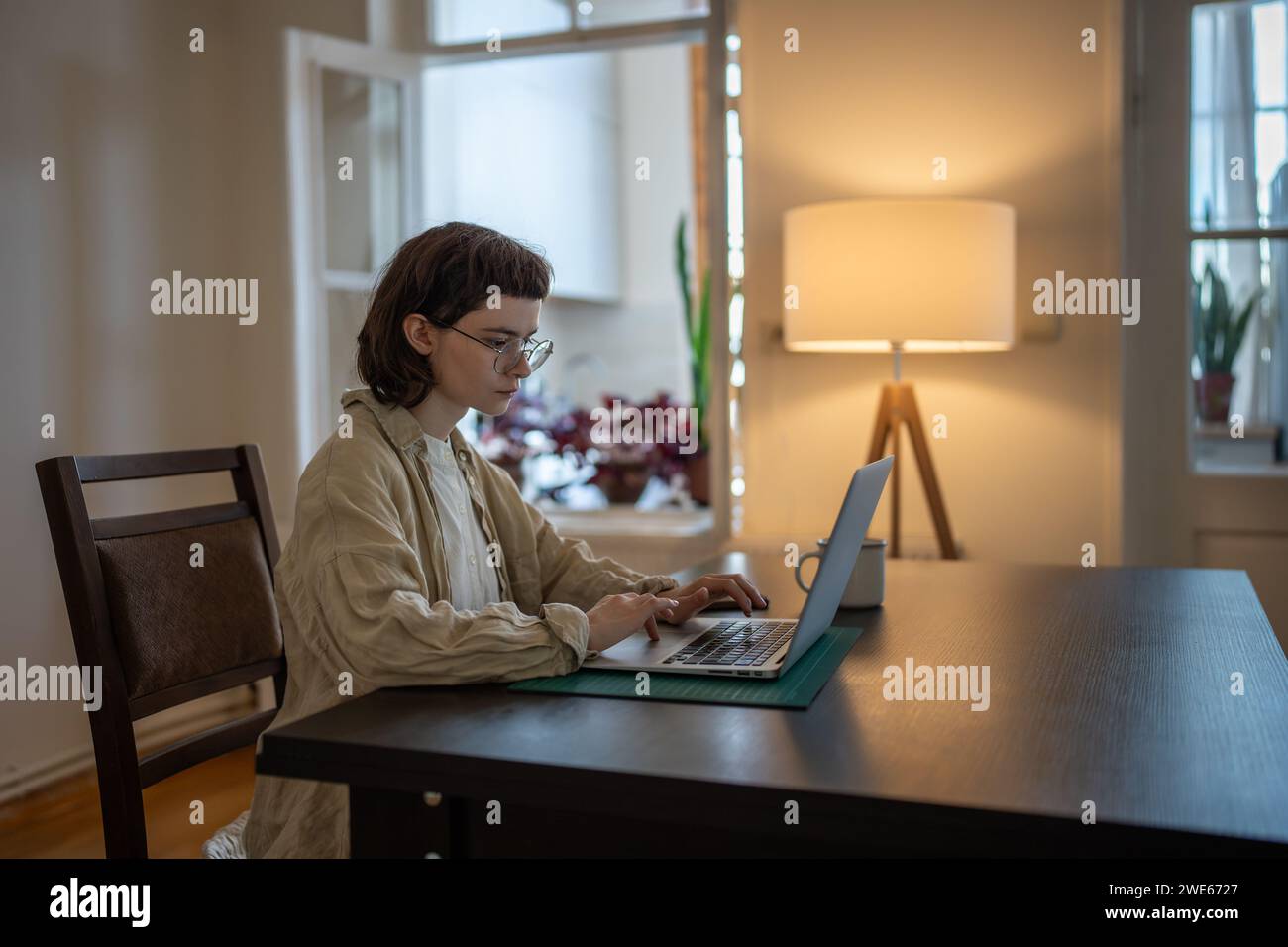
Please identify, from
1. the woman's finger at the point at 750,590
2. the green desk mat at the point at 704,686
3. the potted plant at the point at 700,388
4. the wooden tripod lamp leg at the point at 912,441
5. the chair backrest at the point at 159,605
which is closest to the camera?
the green desk mat at the point at 704,686

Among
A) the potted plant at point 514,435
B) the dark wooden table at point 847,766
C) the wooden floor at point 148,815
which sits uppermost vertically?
the potted plant at point 514,435

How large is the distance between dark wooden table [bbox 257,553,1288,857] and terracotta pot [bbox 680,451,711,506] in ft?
7.75

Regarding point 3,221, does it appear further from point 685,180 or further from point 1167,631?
point 685,180

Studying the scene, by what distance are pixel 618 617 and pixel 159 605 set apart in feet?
2.07

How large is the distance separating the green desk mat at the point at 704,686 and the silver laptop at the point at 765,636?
16mm

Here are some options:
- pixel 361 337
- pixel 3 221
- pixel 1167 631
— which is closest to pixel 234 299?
pixel 3 221

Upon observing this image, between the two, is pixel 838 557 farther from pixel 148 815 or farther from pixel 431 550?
pixel 148 815

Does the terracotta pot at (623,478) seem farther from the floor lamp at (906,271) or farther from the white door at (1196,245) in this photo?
the white door at (1196,245)

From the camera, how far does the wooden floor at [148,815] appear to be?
2.65 metres

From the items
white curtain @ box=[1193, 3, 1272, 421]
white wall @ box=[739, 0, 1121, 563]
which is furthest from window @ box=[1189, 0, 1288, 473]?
white wall @ box=[739, 0, 1121, 563]

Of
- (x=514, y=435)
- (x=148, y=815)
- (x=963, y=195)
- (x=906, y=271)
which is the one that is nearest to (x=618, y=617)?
(x=906, y=271)

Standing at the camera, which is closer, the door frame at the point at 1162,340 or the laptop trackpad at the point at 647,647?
the laptop trackpad at the point at 647,647

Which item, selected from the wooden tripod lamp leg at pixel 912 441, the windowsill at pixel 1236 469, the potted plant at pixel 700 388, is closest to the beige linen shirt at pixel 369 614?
the wooden tripod lamp leg at pixel 912 441

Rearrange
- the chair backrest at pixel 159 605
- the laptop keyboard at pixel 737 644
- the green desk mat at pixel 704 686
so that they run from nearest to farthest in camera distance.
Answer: the green desk mat at pixel 704 686, the laptop keyboard at pixel 737 644, the chair backrest at pixel 159 605
